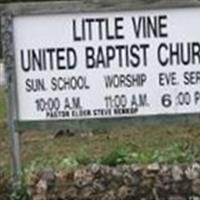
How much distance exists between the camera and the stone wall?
8.29 metres

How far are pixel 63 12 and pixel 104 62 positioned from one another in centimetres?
48

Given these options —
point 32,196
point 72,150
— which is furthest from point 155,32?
point 72,150

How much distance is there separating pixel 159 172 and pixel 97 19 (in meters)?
1.21

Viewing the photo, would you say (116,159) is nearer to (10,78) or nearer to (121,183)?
(121,183)

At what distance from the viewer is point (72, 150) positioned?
11.8 metres

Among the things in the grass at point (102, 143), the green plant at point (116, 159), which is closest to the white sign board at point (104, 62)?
the green plant at point (116, 159)

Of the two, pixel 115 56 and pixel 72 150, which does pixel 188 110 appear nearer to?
pixel 115 56

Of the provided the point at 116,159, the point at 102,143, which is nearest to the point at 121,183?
the point at 116,159

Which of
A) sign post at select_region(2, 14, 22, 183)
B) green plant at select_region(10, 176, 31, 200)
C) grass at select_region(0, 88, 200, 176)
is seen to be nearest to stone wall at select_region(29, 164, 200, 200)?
green plant at select_region(10, 176, 31, 200)

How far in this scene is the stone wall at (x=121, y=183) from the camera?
8289mm

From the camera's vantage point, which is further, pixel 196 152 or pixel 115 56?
pixel 196 152

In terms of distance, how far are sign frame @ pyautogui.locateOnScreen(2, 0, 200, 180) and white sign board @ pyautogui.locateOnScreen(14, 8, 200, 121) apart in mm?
39

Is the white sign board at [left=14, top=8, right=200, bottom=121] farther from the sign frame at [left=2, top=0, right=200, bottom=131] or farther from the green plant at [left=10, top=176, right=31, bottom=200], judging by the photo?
the green plant at [left=10, top=176, right=31, bottom=200]

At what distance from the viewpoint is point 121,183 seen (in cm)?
→ 832
